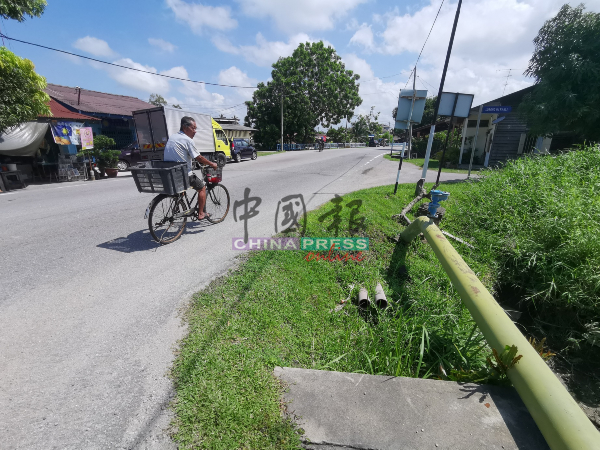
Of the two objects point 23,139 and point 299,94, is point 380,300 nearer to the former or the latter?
point 23,139

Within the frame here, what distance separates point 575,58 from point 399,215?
9148 millimetres

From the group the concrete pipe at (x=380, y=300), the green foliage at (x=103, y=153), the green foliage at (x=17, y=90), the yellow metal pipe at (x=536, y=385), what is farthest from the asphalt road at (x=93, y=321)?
the green foliage at (x=103, y=153)

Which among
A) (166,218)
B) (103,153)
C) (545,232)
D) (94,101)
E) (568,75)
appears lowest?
(545,232)

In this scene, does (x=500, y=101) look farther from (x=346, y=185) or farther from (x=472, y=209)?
(x=472, y=209)

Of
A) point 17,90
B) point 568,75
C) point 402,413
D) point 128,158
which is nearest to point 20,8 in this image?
point 17,90

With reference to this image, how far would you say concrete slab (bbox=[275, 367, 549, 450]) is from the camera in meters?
1.77

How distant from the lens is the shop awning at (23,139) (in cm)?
1025

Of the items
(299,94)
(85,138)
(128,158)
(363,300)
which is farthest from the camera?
(299,94)

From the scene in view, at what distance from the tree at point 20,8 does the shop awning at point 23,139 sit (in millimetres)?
3415

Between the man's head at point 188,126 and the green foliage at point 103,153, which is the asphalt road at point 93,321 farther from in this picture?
the green foliage at point 103,153

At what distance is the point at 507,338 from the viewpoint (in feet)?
7.37

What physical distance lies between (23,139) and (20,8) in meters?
4.22

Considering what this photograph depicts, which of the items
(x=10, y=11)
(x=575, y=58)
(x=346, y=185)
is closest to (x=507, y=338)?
(x=346, y=185)

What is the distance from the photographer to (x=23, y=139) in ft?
34.9
